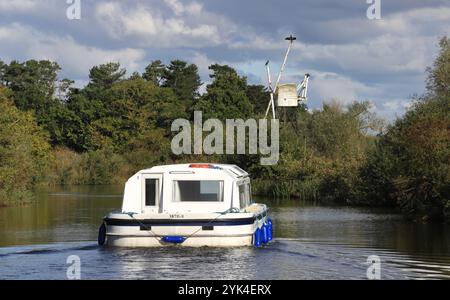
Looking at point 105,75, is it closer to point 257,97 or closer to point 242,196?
point 257,97

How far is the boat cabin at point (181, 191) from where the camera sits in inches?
1163

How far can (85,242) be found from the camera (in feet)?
103

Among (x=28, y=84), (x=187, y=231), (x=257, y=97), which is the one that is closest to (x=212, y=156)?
(x=257, y=97)

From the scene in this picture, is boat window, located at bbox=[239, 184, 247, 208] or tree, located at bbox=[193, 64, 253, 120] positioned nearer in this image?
boat window, located at bbox=[239, 184, 247, 208]

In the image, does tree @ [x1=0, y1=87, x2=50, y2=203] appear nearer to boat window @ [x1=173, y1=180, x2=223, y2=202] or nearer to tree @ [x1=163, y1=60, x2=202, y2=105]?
boat window @ [x1=173, y1=180, x2=223, y2=202]

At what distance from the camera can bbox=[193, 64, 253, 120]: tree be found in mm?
96188

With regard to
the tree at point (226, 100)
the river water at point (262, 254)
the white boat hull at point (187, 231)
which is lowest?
the river water at point (262, 254)

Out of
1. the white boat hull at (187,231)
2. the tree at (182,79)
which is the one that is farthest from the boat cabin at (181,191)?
the tree at (182,79)

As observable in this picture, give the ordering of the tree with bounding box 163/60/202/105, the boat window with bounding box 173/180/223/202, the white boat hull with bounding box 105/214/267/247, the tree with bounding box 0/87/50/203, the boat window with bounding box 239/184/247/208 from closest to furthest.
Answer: the white boat hull with bounding box 105/214/267/247 → the boat window with bounding box 173/180/223/202 → the boat window with bounding box 239/184/247/208 → the tree with bounding box 0/87/50/203 → the tree with bounding box 163/60/202/105

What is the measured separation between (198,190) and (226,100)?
6829 cm

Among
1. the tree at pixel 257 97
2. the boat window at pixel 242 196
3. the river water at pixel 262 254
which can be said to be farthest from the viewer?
the tree at pixel 257 97

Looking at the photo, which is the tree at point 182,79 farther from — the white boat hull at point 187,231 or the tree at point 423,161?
the white boat hull at point 187,231

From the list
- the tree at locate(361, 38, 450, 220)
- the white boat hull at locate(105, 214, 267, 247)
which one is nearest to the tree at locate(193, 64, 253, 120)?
the tree at locate(361, 38, 450, 220)

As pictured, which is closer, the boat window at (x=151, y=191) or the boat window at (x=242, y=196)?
the boat window at (x=151, y=191)
